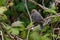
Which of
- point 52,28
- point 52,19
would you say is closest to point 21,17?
point 52,28

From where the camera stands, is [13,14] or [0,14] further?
[13,14]

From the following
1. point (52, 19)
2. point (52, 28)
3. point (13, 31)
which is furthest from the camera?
point (52, 28)

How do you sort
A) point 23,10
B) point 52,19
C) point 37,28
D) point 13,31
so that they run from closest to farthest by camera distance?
point 13,31, point 37,28, point 52,19, point 23,10

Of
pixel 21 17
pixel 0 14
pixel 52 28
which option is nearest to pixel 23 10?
pixel 21 17

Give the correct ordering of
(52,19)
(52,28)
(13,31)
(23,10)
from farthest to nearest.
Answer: (23,10) < (52,28) < (52,19) < (13,31)

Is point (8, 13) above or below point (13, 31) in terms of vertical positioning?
below

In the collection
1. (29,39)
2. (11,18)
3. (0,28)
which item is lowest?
(11,18)

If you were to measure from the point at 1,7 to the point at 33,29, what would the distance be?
0.25 meters

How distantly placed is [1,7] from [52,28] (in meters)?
0.49

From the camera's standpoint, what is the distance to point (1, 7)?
4.46 ft

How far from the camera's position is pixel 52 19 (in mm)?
1478

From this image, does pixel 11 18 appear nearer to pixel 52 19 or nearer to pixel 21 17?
pixel 21 17

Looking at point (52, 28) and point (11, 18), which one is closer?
point (52, 28)

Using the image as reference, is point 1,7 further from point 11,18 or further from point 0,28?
point 11,18
